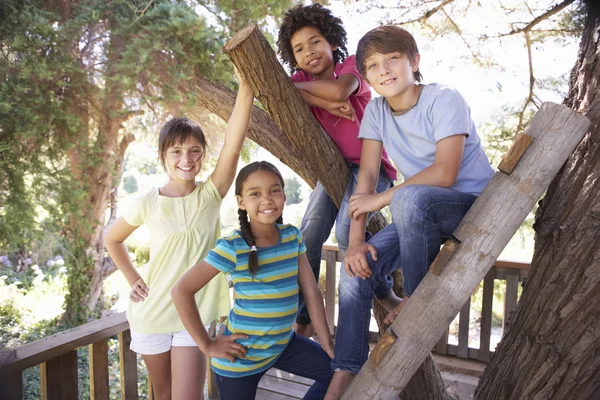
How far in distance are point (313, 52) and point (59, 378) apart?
5.26 ft

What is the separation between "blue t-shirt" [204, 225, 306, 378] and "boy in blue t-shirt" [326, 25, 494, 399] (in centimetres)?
19

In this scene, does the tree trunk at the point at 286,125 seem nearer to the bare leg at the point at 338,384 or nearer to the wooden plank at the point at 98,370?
the bare leg at the point at 338,384

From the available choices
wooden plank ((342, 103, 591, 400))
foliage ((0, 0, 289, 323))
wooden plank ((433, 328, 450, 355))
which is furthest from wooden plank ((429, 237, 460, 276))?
foliage ((0, 0, 289, 323))

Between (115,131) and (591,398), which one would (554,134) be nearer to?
(591,398)

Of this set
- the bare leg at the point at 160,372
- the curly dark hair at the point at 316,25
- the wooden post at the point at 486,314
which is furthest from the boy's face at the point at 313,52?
the wooden post at the point at 486,314

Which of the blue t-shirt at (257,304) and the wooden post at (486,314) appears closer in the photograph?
the blue t-shirt at (257,304)

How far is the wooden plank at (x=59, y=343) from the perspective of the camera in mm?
1439

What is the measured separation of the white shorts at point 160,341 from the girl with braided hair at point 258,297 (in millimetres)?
225

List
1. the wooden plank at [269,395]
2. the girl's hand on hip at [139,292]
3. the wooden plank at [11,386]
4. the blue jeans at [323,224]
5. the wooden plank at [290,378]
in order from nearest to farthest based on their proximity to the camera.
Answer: the wooden plank at [11,386] < the girl's hand on hip at [139,292] < the blue jeans at [323,224] < the wooden plank at [269,395] < the wooden plank at [290,378]

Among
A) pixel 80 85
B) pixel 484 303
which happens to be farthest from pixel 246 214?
pixel 80 85

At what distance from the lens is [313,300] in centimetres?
149

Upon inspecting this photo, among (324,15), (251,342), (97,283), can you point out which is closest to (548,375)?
(251,342)

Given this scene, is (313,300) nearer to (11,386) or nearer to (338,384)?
(338,384)

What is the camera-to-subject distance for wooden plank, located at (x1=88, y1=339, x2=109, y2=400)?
5.93 ft
